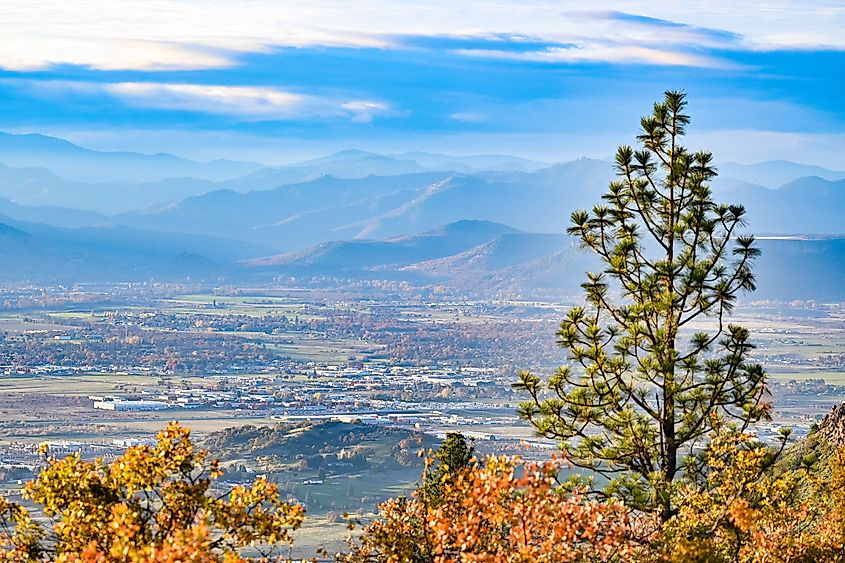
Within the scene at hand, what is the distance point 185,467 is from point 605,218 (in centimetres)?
949

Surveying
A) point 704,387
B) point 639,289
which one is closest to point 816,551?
point 704,387

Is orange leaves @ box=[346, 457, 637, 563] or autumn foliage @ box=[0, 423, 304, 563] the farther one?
autumn foliage @ box=[0, 423, 304, 563]

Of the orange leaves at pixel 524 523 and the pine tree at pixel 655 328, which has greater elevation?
the pine tree at pixel 655 328

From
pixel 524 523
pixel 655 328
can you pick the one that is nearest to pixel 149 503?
pixel 524 523

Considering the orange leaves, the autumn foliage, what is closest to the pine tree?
the orange leaves

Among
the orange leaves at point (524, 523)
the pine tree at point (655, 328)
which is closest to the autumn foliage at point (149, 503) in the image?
the orange leaves at point (524, 523)

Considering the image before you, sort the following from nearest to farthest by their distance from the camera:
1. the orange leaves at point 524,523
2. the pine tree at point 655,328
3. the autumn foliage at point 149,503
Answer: the orange leaves at point 524,523 < the autumn foliage at point 149,503 < the pine tree at point 655,328

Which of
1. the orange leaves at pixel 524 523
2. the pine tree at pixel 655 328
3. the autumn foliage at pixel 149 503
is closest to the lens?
the orange leaves at pixel 524 523

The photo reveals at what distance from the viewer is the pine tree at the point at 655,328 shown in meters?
20.8

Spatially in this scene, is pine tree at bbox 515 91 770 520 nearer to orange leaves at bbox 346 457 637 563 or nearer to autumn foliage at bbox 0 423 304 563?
orange leaves at bbox 346 457 637 563

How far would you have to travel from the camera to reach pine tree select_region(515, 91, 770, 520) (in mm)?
20797

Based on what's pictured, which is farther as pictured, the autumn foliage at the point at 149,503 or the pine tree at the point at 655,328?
the pine tree at the point at 655,328

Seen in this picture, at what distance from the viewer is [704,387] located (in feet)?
68.8

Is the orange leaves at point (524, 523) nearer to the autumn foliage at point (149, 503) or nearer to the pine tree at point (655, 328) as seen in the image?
the autumn foliage at point (149, 503)
